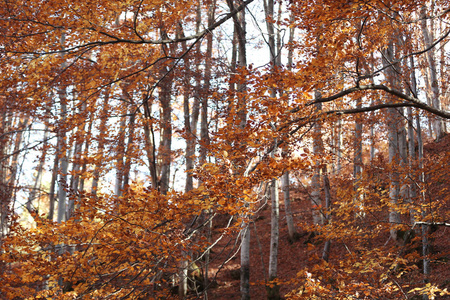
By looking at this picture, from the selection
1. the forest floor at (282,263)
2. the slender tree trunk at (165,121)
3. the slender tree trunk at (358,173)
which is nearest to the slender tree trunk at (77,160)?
the slender tree trunk at (165,121)

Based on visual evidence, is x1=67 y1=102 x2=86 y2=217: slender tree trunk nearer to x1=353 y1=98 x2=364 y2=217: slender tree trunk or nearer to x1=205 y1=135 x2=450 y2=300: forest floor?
x1=205 y1=135 x2=450 y2=300: forest floor

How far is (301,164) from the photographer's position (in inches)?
153

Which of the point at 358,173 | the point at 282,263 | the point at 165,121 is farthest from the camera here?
the point at 282,263

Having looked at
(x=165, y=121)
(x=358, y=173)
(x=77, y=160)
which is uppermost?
(x=165, y=121)

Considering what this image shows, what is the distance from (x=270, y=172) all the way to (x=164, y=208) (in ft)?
4.55

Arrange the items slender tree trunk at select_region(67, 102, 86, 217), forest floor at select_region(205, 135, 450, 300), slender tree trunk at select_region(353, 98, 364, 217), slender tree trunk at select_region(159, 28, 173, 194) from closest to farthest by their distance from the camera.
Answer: slender tree trunk at select_region(353, 98, 364, 217)
slender tree trunk at select_region(67, 102, 86, 217)
forest floor at select_region(205, 135, 450, 300)
slender tree trunk at select_region(159, 28, 173, 194)

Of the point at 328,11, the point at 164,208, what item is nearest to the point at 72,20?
the point at 164,208

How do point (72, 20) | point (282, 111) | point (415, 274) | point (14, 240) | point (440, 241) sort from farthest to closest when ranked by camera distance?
point (440, 241) → point (415, 274) → point (72, 20) → point (14, 240) → point (282, 111)

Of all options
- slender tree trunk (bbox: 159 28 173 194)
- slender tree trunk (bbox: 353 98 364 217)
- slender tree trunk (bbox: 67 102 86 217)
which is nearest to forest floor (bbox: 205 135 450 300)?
slender tree trunk (bbox: 353 98 364 217)

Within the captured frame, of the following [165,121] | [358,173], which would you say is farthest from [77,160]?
[358,173]

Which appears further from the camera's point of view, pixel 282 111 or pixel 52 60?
pixel 52 60

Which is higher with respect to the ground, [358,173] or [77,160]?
[77,160]

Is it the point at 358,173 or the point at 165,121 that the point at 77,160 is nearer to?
the point at 165,121

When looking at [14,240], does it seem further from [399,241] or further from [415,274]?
[399,241]
